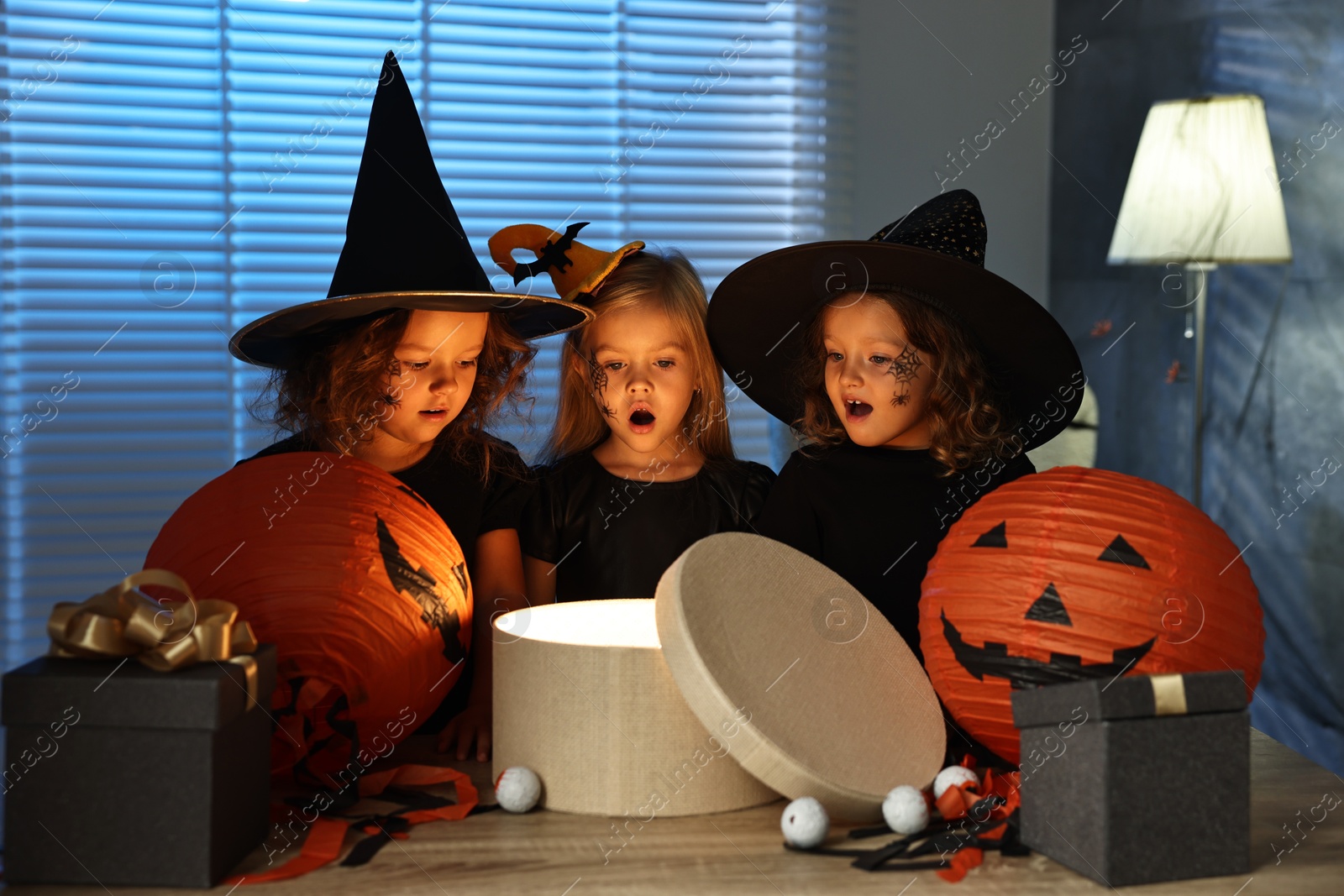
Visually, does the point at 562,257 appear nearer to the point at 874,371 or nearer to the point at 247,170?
the point at 874,371

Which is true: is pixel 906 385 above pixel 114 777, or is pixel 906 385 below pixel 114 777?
above

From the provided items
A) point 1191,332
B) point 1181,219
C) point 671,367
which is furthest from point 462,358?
point 1191,332

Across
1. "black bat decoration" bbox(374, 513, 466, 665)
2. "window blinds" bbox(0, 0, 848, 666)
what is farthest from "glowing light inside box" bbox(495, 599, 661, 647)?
"window blinds" bbox(0, 0, 848, 666)

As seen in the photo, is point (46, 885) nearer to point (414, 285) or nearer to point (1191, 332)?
point (414, 285)

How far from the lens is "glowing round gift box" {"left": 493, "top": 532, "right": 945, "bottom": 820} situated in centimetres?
86

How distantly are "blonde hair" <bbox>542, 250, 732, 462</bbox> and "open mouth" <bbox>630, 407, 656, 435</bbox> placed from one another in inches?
3.4

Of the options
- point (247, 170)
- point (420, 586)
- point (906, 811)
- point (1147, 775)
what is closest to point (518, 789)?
point (420, 586)

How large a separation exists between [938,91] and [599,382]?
2.19m

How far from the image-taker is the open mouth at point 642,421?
4.81 feet

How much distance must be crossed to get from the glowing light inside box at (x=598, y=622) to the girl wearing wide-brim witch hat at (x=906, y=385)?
1.11ft

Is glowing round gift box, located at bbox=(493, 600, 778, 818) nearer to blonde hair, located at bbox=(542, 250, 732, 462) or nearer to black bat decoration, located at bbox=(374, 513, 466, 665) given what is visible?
black bat decoration, located at bbox=(374, 513, 466, 665)

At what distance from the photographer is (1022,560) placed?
36.9 inches

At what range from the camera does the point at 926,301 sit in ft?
4.38

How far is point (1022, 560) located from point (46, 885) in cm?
77
